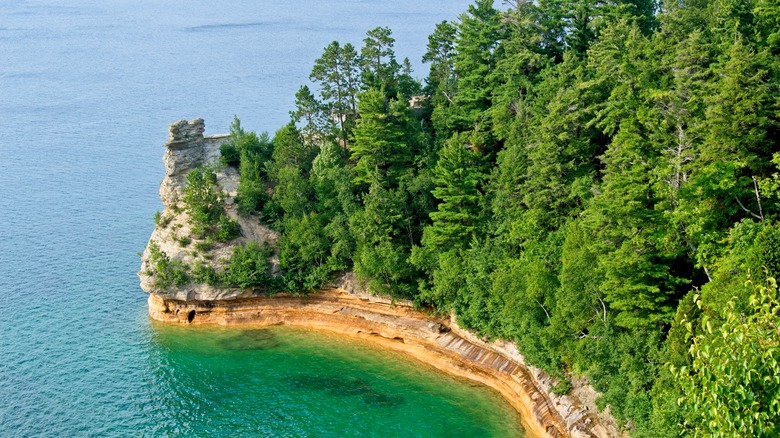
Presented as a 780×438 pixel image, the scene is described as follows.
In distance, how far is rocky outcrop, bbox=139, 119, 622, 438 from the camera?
51.1m

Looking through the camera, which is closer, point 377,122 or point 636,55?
point 636,55

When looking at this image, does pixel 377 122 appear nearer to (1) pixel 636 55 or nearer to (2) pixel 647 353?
(1) pixel 636 55

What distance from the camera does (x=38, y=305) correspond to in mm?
62969

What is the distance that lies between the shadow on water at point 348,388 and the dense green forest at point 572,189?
883 centimetres

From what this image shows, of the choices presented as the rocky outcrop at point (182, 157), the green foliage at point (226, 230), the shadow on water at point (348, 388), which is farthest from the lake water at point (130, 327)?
the rocky outcrop at point (182, 157)

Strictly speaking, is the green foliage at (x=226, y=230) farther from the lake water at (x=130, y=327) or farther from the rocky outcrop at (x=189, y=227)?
the lake water at (x=130, y=327)

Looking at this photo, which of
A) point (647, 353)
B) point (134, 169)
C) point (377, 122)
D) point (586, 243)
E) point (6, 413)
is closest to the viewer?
point (647, 353)

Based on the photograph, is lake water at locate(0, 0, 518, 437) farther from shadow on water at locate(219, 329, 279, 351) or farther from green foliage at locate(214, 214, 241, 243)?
green foliage at locate(214, 214, 241, 243)

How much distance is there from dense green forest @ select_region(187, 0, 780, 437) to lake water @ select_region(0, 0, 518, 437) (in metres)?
7.04

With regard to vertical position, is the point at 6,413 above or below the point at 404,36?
below

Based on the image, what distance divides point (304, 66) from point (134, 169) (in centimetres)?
4763

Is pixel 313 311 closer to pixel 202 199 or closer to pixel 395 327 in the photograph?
pixel 395 327

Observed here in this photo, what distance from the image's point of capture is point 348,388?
5212cm

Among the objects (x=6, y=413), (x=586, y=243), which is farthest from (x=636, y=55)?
(x=6, y=413)
